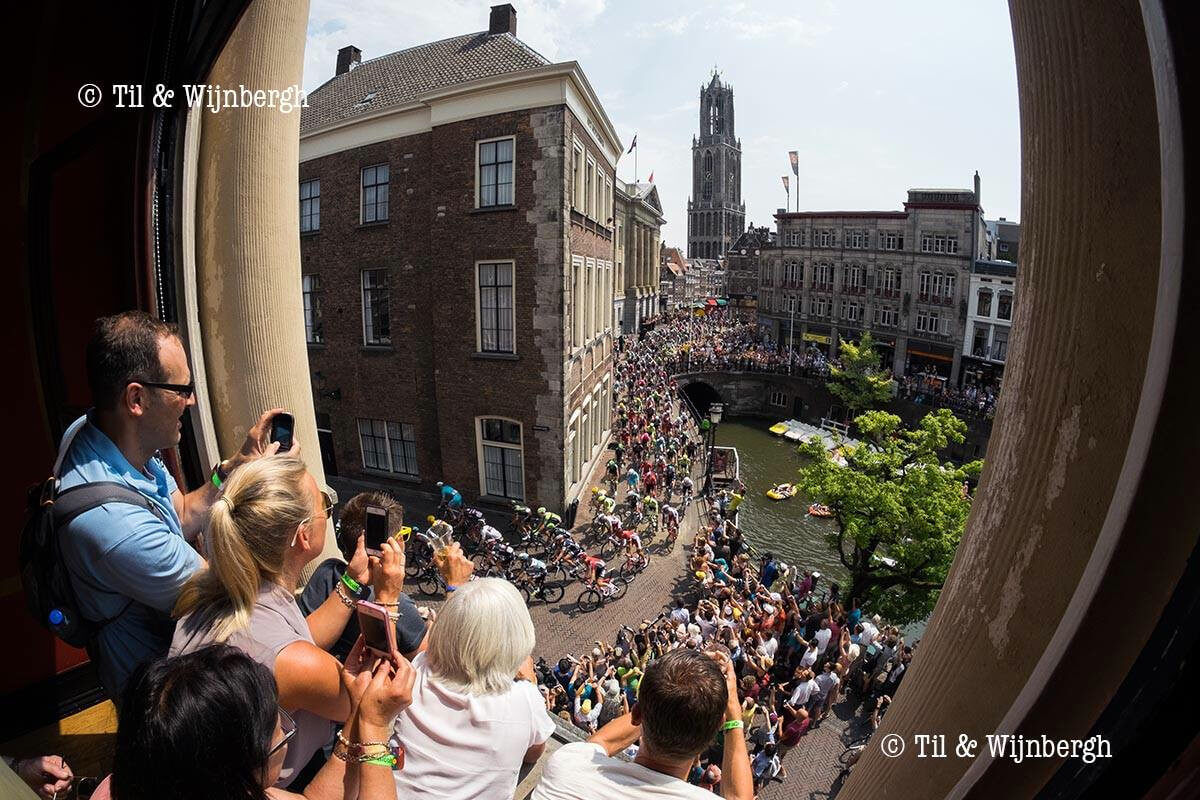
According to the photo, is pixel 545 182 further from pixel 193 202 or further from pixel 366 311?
pixel 193 202

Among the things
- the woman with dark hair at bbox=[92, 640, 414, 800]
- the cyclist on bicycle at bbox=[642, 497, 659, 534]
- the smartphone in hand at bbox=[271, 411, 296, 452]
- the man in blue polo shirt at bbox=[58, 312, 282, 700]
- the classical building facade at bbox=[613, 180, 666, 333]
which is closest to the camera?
the woman with dark hair at bbox=[92, 640, 414, 800]

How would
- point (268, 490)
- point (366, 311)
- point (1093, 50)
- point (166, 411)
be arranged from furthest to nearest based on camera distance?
point (366, 311), point (166, 411), point (268, 490), point (1093, 50)

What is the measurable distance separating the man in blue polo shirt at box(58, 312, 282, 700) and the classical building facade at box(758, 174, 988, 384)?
37.7 m

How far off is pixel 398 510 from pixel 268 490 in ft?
2.72

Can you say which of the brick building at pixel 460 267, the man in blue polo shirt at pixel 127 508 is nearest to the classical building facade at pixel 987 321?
the brick building at pixel 460 267

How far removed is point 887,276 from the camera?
1419 inches

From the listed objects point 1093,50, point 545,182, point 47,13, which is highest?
point 545,182

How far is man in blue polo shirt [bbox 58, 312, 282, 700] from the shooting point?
5.29ft

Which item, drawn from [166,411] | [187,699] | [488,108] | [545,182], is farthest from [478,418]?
[187,699]

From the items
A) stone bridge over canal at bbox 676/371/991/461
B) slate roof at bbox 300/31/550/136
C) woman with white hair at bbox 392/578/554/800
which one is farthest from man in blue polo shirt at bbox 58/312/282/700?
stone bridge over canal at bbox 676/371/991/461

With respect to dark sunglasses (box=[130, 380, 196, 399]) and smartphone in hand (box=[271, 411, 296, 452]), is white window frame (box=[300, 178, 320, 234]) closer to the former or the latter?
smartphone in hand (box=[271, 411, 296, 452])

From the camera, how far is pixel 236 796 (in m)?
1.01

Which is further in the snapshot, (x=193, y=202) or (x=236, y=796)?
(x=193, y=202)

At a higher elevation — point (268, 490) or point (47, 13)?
point (47, 13)
